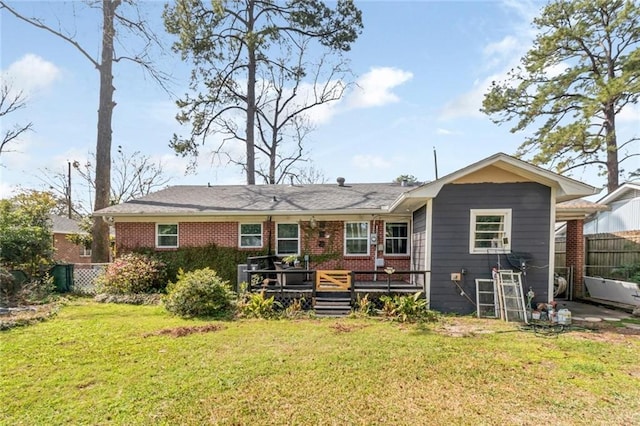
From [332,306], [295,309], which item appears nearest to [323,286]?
[332,306]

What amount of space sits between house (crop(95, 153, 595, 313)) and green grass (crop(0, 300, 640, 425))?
1856mm

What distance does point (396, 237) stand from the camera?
1134 centimetres

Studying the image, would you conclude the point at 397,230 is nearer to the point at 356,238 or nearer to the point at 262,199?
the point at 356,238

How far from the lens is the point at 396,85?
1277cm

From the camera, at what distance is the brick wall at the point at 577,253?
10656mm

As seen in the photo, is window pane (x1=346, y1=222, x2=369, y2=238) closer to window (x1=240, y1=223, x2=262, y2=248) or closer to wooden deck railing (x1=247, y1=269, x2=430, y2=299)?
wooden deck railing (x1=247, y1=269, x2=430, y2=299)

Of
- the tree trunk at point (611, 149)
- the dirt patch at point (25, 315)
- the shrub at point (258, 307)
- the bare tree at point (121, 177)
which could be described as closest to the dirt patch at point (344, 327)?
the shrub at point (258, 307)

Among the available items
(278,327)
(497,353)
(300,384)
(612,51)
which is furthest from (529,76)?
(300,384)

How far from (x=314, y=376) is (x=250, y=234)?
311 inches

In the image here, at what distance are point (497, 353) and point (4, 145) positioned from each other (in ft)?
95.5

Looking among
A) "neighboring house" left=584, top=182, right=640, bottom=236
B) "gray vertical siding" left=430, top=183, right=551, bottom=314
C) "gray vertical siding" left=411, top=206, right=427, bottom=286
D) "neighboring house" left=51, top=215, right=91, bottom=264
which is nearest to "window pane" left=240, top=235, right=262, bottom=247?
"gray vertical siding" left=411, top=206, right=427, bottom=286

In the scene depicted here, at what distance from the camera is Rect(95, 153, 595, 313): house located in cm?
801

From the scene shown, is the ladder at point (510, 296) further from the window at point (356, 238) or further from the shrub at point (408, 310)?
the window at point (356, 238)

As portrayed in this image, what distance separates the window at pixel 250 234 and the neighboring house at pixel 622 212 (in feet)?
39.0
